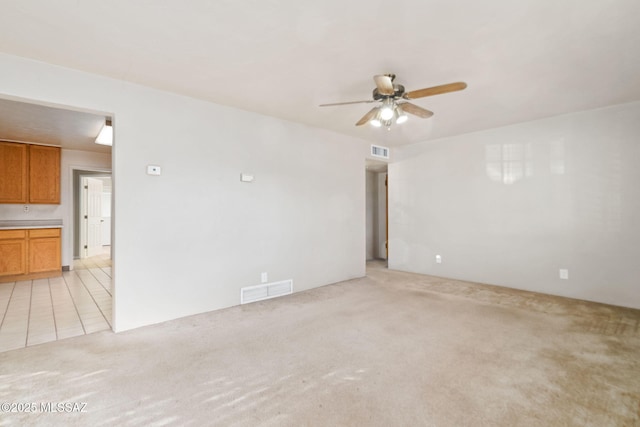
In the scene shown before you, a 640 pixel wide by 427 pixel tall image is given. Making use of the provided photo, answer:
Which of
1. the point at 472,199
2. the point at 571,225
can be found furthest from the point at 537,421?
the point at 472,199

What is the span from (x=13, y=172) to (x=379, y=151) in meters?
6.50

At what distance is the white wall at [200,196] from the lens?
2.84m

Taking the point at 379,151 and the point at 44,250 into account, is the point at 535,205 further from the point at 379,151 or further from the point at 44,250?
the point at 44,250

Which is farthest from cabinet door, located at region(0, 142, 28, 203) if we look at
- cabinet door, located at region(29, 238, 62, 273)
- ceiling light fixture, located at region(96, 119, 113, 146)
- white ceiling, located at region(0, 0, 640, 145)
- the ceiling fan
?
the ceiling fan

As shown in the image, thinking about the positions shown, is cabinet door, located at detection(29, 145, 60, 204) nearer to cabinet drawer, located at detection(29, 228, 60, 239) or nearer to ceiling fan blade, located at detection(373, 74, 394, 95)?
cabinet drawer, located at detection(29, 228, 60, 239)

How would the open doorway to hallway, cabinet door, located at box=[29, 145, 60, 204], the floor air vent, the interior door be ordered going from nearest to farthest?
the floor air vent → cabinet door, located at box=[29, 145, 60, 204] → the open doorway to hallway → the interior door

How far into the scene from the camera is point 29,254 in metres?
5.04

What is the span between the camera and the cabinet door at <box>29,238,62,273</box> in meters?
5.07

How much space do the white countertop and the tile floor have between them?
933 millimetres

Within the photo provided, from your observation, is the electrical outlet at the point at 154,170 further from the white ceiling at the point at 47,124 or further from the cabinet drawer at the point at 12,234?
the cabinet drawer at the point at 12,234

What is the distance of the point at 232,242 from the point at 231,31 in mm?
2301

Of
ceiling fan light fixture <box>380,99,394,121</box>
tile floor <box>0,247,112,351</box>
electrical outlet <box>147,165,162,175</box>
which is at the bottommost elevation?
tile floor <box>0,247,112,351</box>

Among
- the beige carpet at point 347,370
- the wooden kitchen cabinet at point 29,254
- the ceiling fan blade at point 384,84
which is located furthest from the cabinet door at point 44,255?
the ceiling fan blade at point 384,84

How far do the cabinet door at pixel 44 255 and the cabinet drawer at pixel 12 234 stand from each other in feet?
0.47
